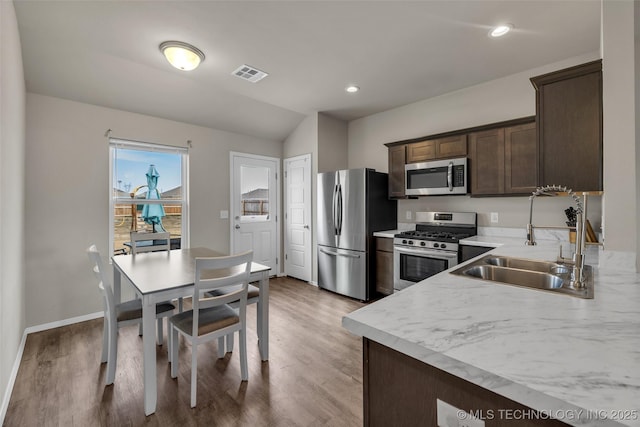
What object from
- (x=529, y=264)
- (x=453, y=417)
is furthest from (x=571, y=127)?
(x=453, y=417)

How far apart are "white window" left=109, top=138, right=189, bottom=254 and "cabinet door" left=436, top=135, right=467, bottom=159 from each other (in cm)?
344

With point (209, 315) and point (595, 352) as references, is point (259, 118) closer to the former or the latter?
point (209, 315)

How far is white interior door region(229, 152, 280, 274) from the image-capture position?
4605 mm

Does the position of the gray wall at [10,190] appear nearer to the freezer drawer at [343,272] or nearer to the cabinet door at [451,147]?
the freezer drawer at [343,272]

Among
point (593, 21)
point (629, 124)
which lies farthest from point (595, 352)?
point (593, 21)

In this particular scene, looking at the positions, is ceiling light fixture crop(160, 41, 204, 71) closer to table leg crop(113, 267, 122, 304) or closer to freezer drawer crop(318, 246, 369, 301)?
table leg crop(113, 267, 122, 304)

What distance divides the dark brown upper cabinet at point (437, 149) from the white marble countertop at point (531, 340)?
241cm

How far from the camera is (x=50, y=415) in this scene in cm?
178

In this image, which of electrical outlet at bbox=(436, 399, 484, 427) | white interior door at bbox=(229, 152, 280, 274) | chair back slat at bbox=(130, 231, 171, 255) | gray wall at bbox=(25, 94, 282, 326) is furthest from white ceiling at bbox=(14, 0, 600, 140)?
electrical outlet at bbox=(436, 399, 484, 427)

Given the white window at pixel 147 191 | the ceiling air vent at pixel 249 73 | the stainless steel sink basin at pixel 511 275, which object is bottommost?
the stainless steel sink basin at pixel 511 275

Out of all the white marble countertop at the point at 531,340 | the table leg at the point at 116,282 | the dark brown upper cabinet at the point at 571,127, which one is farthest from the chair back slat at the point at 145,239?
the dark brown upper cabinet at the point at 571,127

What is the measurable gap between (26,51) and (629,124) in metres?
4.51

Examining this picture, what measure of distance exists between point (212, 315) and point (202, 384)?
1.63ft

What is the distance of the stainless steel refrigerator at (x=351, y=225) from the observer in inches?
150
